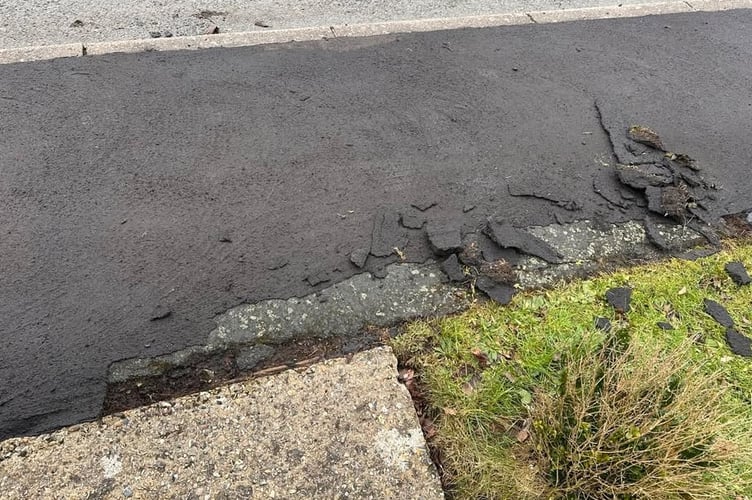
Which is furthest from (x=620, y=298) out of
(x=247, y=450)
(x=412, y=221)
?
(x=247, y=450)

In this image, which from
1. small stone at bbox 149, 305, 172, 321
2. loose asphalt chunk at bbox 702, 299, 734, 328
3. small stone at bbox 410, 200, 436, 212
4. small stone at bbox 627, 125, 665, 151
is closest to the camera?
small stone at bbox 149, 305, 172, 321

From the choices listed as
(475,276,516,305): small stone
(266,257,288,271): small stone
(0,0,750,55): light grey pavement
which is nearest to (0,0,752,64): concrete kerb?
(0,0,750,55): light grey pavement

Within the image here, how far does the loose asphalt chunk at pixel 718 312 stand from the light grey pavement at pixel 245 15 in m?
3.77

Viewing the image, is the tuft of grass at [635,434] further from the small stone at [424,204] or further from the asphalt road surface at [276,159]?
the small stone at [424,204]

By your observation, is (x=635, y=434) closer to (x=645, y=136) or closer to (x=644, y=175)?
(x=644, y=175)

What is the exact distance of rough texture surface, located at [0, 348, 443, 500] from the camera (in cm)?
A: 232

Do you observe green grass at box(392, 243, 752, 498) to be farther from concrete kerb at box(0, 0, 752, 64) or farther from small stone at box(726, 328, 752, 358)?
concrete kerb at box(0, 0, 752, 64)

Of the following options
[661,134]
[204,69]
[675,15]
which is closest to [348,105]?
[204,69]

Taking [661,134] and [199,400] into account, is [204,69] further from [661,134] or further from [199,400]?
[661,134]

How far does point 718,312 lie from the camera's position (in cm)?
322

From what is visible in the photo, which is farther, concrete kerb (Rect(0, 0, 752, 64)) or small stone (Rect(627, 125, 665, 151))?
concrete kerb (Rect(0, 0, 752, 64))

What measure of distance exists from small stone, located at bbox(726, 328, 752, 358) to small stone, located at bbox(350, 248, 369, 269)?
2.14 m

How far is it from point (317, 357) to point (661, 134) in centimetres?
347

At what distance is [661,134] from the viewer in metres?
4.50
